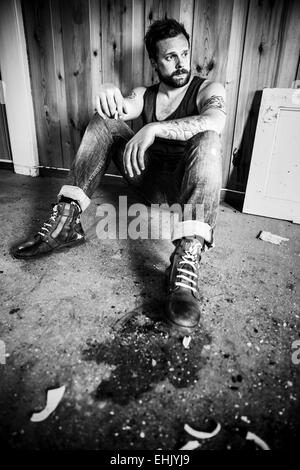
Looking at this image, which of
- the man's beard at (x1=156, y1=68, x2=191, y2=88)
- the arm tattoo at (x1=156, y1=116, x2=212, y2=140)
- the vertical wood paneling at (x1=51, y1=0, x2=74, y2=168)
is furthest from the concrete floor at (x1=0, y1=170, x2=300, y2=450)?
the vertical wood paneling at (x1=51, y1=0, x2=74, y2=168)

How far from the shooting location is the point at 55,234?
145 cm

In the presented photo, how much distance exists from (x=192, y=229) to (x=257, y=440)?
2.32 feet

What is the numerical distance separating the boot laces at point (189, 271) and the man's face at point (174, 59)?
108 cm

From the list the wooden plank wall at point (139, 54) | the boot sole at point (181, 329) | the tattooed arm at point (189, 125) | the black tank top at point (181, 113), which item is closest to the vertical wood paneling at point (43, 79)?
the wooden plank wall at point (139, 54)

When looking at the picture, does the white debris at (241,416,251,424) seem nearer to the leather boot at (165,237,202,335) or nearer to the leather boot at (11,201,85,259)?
the leather boot at (165,237,202,335)

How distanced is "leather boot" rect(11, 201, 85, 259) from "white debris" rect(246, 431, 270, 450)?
3.71 feet

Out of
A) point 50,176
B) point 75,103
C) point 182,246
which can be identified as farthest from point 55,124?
point 182,246

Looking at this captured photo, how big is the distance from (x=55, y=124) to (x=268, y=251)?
2.17 meters

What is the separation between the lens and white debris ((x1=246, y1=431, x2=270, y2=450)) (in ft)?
2.25

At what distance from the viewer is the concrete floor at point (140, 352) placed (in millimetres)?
719

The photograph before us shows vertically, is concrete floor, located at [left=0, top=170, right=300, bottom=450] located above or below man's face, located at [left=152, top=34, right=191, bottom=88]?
below

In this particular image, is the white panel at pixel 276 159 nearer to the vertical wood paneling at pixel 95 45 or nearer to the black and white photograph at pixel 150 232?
the black and white photograph at pixel 150 232

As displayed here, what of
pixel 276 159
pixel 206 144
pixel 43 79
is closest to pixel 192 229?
pixel 206 144

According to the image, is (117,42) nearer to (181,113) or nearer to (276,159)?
(181,113)
